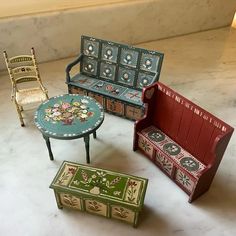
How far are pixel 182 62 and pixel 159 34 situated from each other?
106cm

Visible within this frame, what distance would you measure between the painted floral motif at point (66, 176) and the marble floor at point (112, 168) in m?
0.39

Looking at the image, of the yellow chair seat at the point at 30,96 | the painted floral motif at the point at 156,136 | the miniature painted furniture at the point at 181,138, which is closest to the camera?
the miniature painted furniture at the point at 181,138

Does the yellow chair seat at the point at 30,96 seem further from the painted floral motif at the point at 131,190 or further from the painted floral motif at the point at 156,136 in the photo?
the painted floral motif at the point at 131,190

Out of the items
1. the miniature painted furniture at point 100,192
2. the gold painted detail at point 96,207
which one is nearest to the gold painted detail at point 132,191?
the miniature painted furniture at point 100,192

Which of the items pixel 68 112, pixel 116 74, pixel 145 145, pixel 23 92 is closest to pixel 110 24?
pixel 116 74

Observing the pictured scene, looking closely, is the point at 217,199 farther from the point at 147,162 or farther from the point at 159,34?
the point at 159,34

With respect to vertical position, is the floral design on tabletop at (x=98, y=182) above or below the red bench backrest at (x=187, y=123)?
below

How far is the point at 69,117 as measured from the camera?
287 centimetres

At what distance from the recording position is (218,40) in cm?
570

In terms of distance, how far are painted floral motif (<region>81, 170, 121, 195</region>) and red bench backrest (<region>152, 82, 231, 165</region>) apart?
2.84 feet

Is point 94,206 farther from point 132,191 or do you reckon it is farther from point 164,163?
point 164,163

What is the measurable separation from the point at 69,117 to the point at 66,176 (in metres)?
0.68

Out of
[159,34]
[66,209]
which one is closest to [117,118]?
[66,209]

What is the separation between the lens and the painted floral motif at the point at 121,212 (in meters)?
2.34
